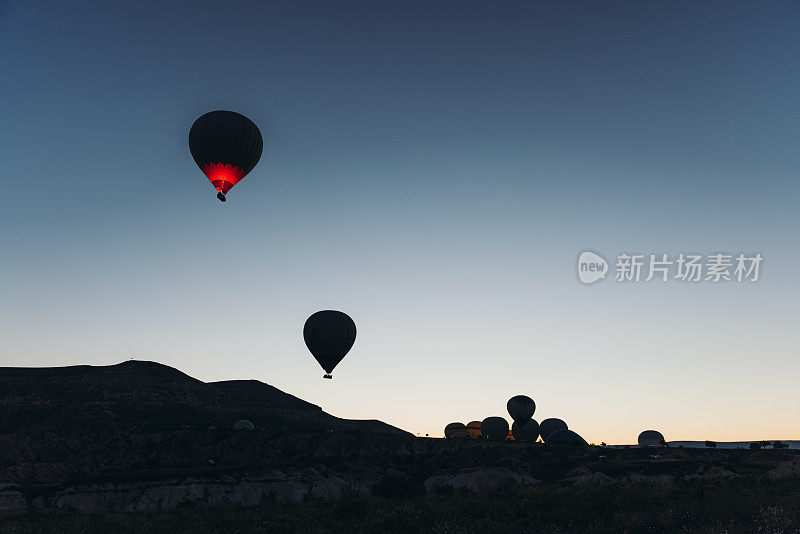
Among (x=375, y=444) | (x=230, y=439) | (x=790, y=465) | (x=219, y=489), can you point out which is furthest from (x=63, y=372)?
(x=790, y=465)

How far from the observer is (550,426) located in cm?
9462

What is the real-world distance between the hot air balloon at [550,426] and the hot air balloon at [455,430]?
19.0m

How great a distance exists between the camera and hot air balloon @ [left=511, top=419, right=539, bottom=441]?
98.3 metres

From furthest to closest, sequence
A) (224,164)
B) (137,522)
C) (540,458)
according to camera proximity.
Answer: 1. (540,458)
2. (224,164)
3. (137,522)

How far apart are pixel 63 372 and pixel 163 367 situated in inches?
894

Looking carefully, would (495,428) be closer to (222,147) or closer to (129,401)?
(129,401)

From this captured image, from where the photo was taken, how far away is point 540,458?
65750mm

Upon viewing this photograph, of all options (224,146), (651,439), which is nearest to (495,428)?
(651,439)

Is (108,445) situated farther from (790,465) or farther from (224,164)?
(790,465)

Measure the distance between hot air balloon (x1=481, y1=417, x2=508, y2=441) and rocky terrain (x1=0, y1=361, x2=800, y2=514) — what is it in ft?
96.4

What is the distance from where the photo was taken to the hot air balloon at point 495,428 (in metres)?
104

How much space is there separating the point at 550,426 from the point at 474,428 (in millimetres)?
20664

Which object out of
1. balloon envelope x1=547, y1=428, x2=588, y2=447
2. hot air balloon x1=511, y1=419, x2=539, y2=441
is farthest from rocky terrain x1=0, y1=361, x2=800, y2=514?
hot air balloon x1=511, y1=419, x2=539, y2=441

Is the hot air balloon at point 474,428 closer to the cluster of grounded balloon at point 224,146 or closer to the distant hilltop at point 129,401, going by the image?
the distant hilltop at point 129,401
